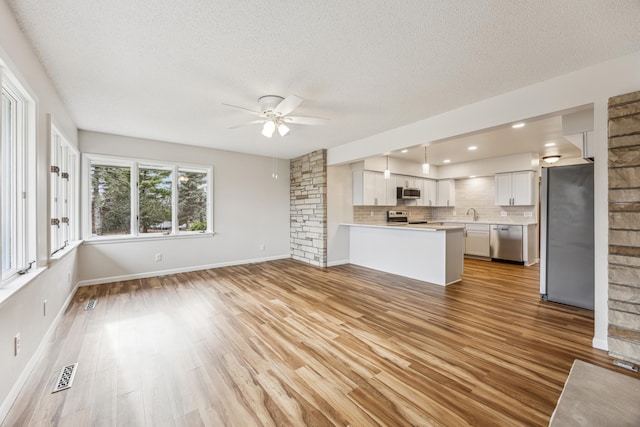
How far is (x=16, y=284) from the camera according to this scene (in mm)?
1878

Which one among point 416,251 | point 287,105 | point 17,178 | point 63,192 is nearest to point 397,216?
point 416,251

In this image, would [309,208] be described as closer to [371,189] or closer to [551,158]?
[371,189]

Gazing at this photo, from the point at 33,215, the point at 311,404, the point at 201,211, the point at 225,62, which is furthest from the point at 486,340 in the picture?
the point at 201,211

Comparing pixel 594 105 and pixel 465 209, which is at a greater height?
pixel 594 105

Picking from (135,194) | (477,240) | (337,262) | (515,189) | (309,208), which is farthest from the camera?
(477,240)

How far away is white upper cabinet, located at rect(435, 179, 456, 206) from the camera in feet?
24.8

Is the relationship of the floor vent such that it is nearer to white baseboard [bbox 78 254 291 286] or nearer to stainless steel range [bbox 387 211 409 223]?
white baseboard [bbox 78 254 291 286]

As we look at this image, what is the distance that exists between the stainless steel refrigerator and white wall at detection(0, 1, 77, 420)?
5.34 meters

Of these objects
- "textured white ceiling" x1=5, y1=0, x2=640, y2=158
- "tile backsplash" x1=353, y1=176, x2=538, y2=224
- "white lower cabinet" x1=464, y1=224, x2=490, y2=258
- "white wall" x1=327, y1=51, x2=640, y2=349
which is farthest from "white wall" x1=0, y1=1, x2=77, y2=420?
"white lower cabinet" x1=464, y1=224, x2=490, y2=258

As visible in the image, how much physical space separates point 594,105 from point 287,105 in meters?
2.87

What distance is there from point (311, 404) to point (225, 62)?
9.06ft

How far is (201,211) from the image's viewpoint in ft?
18.2

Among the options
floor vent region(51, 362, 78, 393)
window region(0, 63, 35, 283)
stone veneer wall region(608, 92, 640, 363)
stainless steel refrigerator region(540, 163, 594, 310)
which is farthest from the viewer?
stainless steel refrigerator region(540, 163, 594, 310)

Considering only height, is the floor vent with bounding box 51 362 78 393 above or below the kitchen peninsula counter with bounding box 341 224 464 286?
below
